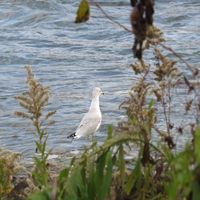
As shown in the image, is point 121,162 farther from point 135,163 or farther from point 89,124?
point 89,124

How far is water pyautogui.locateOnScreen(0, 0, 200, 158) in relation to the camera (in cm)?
793

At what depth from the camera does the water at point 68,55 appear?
7926mm

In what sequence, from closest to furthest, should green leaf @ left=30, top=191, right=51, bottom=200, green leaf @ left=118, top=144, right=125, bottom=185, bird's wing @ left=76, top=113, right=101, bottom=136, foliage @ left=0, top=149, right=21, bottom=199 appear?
green leaf @ left=30, top=191, right=51, bottom=200 < green leaf @ left=118, top=144, right=125, bottom=185 < foliage @ left=0, top=149, right=21, bottom=199 < bird's wing @ left=76, top=113, right=101, bottom=136

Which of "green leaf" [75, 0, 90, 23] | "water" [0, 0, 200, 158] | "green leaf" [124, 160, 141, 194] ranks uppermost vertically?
"green leaf" [75, 0, 90, 23]

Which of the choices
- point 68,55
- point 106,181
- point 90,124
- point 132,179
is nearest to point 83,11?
point 106,181

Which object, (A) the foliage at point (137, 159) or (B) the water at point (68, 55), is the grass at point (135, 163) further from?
(B) the water at point (68, 55)

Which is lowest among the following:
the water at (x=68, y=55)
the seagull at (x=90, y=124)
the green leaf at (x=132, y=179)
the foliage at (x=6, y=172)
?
the water at (x=68, y=55)

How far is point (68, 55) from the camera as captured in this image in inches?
432

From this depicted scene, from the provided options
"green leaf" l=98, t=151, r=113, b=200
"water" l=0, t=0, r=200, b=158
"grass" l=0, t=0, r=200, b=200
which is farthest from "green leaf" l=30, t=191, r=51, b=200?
"water" l=0, t=0, r=200, b=158

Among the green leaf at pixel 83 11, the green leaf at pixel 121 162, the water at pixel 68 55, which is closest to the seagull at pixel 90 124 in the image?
the water at pixel 68 55

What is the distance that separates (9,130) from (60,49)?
388 cm

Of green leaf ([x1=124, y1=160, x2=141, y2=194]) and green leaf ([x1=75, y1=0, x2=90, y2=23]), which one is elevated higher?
green leaf ([x1=75, y1=0, x2=90, y2=23])

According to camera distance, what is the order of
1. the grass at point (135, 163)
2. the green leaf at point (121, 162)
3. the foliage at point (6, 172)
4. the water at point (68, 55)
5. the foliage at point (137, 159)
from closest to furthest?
the foliage at point (137, 159) < the grass at point (135, 163) < the green leaf at point (121, 162) < the foliage at point (6, 172) < the water at point (68, 55)

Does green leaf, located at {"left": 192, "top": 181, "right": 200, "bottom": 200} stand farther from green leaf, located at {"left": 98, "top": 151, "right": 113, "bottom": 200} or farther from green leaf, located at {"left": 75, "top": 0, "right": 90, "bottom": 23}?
green leaf, located at {"left": 98, "top": 151, "right": 113, "bottom": 200}
